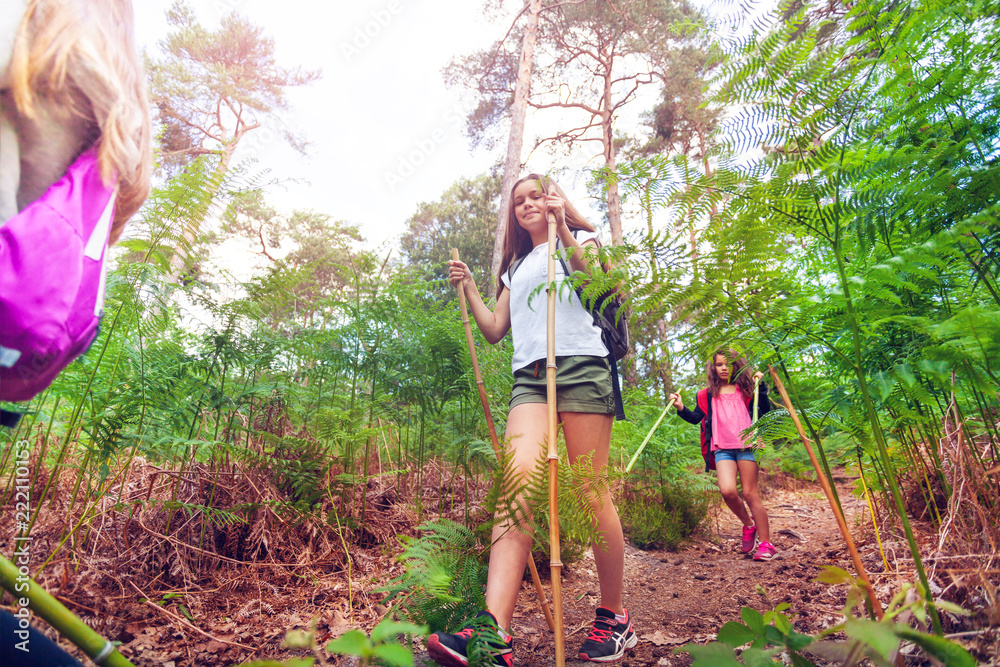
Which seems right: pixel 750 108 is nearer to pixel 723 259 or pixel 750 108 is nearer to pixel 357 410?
pixel 723 259

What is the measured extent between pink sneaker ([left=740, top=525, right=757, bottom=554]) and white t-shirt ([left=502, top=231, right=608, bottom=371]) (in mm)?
3190

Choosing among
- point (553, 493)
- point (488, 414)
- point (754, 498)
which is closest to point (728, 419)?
point (754, 498)

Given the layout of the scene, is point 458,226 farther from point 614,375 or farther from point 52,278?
point 52,278

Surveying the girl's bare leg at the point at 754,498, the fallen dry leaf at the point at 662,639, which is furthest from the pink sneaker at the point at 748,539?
the fallen dry leaf at the point at 662,639

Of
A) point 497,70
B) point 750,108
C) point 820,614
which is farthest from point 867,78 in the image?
point 497,70

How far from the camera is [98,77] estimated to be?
706 millimetres

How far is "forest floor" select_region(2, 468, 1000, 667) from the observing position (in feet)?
5.67

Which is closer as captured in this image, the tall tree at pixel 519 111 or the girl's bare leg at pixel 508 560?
the girl's bare leg at pixel 508 560

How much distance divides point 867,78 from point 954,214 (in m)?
0.47

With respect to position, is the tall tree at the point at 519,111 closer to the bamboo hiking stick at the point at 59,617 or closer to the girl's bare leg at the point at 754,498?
the girl's bare leg at the point at 754,498

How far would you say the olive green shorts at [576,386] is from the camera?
2.01 metres

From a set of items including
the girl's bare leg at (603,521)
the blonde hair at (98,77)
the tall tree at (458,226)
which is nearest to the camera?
the blonde hair at (98,77)

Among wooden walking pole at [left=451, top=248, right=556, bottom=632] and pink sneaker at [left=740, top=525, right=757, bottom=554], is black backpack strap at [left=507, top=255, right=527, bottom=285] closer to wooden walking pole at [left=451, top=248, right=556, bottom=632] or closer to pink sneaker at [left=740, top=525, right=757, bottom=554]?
wooden walking pole at [left=451, top=248, right=556, bottom=632]

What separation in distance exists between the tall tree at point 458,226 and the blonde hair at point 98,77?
54.2ft
